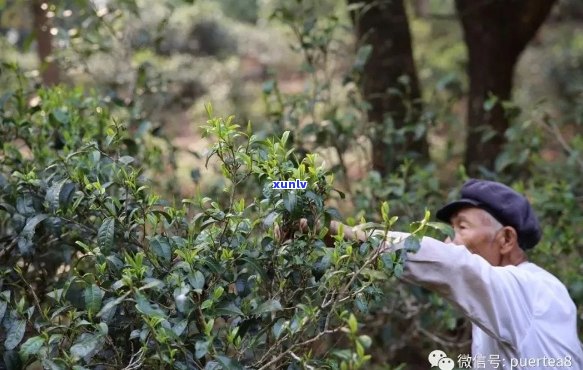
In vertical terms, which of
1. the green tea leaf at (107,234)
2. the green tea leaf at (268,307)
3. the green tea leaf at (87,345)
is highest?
the green tea leaf at (107,234)

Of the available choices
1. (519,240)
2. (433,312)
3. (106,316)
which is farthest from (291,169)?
(433,312)

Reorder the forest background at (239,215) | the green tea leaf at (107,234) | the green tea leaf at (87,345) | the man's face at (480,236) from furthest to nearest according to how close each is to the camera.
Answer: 1. the man's face at (480,236)
2. the green tea leaf at (107,234)
3. the forest background at (239,215)
4. the green tea leaf at (87,345)

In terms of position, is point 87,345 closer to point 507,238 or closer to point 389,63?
point 507,238

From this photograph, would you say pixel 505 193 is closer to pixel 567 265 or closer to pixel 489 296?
pixel 489 296

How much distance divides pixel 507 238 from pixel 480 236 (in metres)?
0.08

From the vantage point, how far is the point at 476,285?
2047mm

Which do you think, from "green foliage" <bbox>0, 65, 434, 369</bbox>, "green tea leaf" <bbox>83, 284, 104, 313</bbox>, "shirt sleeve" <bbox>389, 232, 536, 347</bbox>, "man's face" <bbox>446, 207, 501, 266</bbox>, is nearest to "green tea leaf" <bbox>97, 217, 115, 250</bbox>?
"green foliage" <bbox>0, 65, 434, 369</bbox>

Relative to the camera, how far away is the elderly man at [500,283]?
2.04 m

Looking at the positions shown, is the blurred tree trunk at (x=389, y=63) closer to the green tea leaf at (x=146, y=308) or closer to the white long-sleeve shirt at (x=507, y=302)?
the white long-sleeve shirt at (x=507, y=302)

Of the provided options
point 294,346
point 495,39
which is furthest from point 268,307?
point 495,39

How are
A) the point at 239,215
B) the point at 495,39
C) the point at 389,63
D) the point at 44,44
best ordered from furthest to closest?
the point at 44,44 < the point at 495,39 < the point at 389,63 < the point at 239,215

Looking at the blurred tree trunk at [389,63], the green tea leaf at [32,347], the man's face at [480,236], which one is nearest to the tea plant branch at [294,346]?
the green tea leaf at [32,347]

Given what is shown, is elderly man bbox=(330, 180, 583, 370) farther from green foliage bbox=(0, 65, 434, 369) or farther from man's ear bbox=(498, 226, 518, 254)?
green foliage bbox=(0, 65, 434, 369)

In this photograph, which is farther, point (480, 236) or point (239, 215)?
point (480, 236)
